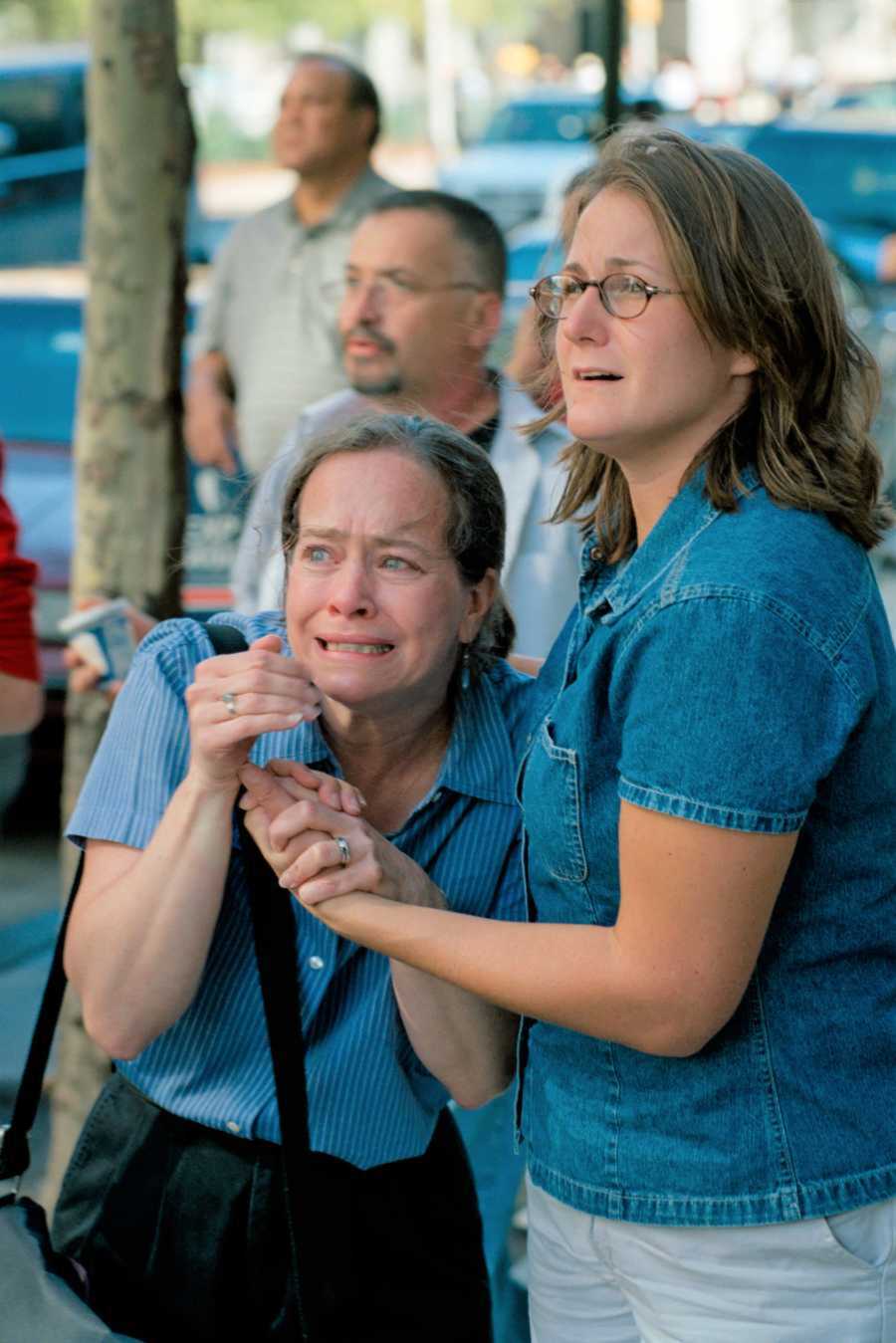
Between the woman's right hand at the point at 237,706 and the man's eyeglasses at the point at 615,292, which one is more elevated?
the man's eyeglasses at the point at 615,292

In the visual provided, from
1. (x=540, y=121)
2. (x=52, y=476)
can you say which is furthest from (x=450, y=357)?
(x=540, y=121)

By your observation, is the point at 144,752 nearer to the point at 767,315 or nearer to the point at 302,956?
the point at 302,956

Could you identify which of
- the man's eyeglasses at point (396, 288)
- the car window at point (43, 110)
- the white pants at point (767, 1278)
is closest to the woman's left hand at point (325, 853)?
the white pants at point (767, 1278)

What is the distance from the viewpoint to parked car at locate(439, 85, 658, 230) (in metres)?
15.5

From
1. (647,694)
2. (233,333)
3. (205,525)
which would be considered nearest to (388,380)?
(233,333)

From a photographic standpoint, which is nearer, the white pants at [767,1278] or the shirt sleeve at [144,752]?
the white pants at [767,1278]

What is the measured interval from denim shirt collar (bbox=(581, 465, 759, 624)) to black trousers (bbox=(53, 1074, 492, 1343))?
751mm

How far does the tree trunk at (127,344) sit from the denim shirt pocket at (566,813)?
1.67 meters

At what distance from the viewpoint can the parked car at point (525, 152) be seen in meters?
15.5

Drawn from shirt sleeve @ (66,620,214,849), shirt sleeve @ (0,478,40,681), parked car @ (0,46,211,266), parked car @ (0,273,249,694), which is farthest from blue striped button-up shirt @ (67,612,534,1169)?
parked car @ (0,46,211,266)

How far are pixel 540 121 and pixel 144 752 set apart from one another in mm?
17462

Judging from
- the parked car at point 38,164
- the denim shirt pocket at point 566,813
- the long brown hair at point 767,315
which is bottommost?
the parked car at point 38,164

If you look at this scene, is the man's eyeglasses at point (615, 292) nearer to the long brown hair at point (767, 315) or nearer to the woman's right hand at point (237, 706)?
the long brown hair at point (767, 315)

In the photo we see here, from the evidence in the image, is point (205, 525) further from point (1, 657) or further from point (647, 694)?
point (647, 694)
